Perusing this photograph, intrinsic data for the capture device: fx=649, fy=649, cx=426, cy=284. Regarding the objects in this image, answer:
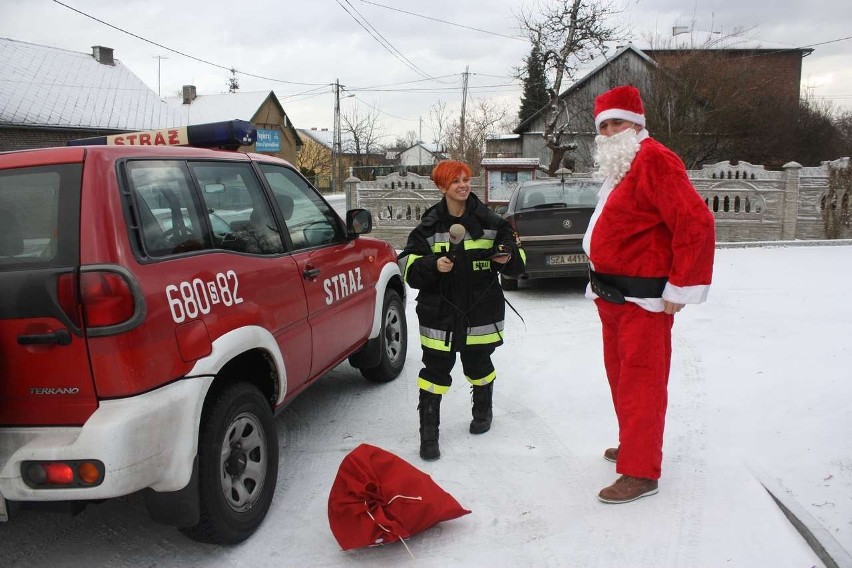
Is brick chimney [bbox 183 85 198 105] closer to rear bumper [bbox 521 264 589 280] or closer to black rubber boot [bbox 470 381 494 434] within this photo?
rear bumper [bbox 521 264 589 280]

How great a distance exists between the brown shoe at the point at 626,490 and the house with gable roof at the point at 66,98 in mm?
27079

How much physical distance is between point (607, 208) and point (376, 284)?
6.76ft

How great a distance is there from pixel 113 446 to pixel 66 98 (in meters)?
30.6

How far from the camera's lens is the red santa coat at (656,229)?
2.72m

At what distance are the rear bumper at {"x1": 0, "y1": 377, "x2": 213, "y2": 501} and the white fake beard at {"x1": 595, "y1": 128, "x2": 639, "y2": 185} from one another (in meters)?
2.09

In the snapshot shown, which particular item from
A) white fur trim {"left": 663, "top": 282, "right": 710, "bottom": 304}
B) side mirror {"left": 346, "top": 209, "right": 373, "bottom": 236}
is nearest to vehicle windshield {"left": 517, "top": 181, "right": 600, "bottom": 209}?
side mirror {"left": 346, "top": 209, "right": 373, "bottom": 236}

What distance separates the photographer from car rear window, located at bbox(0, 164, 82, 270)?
224 cm

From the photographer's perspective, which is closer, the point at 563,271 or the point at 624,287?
→ the point at 624,287

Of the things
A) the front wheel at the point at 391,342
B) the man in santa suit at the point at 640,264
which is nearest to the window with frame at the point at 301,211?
the front wheel at the point at 391,342

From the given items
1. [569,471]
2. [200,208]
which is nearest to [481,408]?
[569,471]

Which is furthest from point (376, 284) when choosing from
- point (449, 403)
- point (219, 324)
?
point (219, 324)

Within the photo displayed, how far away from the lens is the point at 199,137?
3.62 m

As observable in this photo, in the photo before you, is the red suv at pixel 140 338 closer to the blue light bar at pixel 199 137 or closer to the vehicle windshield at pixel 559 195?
the blue light bar at pixel 199 137

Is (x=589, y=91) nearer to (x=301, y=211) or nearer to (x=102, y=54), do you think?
(x=102, y=54)
